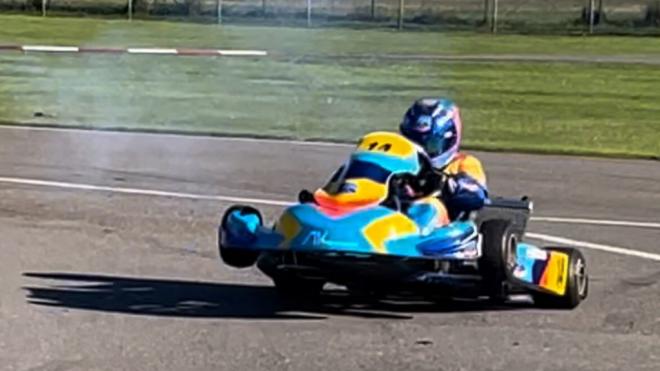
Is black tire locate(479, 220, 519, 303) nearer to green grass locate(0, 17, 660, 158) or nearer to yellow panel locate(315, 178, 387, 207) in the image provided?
yellow panel locate(315, 178, 387, 207)

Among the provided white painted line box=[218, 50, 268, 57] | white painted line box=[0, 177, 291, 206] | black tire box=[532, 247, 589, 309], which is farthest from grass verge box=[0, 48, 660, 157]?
black tire box=[532, 247, 589, 309]

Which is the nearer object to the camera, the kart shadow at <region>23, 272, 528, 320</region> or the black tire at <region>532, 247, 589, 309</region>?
the kart shadow at <region>23, 272, 528, 320</region>

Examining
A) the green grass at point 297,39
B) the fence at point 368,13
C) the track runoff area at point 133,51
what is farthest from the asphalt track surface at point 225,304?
the fence at point 368,13

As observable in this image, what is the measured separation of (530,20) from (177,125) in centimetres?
4163

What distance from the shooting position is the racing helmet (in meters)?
9.42

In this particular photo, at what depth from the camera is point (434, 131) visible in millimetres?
9414

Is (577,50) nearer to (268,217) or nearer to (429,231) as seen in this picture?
(268,217)

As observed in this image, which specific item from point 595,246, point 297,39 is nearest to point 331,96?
point 595,246

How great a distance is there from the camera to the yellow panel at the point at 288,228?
8.60 meters

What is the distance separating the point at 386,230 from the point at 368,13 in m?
54.2

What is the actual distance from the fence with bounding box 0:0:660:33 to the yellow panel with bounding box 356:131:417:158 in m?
43.9

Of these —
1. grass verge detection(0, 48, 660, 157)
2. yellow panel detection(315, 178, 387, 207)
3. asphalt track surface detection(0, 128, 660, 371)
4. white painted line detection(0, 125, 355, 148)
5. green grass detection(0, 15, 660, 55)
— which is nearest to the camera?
asphalt track surface detection(0, 128, 660, 371)

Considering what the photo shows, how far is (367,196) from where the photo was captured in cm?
887

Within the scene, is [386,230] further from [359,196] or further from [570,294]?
[570,294]
